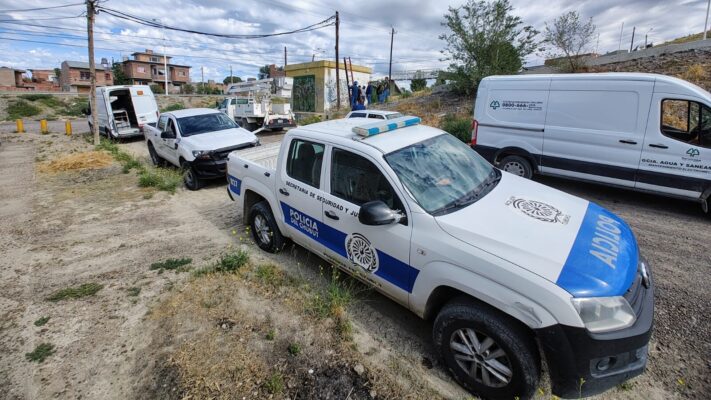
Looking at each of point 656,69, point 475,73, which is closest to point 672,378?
point 656,69

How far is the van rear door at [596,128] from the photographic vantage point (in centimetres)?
571

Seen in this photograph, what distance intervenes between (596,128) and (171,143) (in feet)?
30.3

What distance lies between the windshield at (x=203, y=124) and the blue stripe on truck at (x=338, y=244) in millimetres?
6004

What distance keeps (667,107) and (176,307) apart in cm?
730

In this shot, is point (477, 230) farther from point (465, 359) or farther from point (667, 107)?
point (667, 107)

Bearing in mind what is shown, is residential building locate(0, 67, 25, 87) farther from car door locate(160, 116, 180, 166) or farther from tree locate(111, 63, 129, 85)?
car door locate(160, 116, 180, 166)

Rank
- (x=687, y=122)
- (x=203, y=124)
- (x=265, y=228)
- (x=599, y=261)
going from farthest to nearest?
1. (x=203, y=124)
2. (x=687, y=122)
3. (x=265, y=228)
4. (x=599, y=261)

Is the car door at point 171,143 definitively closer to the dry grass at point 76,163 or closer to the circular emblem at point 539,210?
the dry grass at point 76,163

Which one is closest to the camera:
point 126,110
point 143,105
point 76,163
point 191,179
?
point 191,179

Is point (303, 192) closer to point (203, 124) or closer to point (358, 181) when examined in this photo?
point (358, 181)

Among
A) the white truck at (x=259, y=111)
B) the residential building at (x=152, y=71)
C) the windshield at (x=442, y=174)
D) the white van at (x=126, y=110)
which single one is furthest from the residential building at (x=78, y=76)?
the windshield at (x=442, y=174)

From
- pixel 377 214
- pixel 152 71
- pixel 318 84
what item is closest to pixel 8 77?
pixel 152 71

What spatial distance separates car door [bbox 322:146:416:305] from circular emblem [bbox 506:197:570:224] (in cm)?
92

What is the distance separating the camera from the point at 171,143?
8.95m
